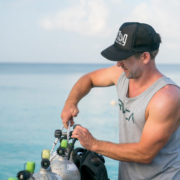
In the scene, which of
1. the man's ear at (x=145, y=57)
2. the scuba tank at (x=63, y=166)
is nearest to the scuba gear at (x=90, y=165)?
the scuba tank at (x=63, y=166)

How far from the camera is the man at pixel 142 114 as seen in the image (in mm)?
1954

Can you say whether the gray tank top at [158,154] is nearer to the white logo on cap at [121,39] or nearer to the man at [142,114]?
the man at [142,114]

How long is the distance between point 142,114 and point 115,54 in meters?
0.42

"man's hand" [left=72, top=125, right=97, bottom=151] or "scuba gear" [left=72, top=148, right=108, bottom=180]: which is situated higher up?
"man's hand" [left=72, top=125, right=97, bottom=151]

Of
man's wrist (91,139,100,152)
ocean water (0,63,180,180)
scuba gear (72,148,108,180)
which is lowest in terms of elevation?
ocean water (0,63,180,180)

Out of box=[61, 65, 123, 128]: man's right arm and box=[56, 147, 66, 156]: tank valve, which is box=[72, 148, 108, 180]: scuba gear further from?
box=[61, 65, 123, 128]: man's right arm

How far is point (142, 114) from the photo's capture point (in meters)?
2.05

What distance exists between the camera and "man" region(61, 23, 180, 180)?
1954 millimetres

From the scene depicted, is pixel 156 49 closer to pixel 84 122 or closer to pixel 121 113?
pixel 121 113

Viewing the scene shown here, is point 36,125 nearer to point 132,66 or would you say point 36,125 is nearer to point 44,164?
point 132,66

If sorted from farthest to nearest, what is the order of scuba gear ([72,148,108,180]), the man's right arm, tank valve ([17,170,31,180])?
the man's right arm, scuba gear ([72,148,108,180]), tank valve ([17,170,31,180])

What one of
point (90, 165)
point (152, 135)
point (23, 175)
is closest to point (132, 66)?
point (152, 135)

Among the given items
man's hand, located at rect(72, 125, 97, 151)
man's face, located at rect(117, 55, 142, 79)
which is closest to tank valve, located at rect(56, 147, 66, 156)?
man's hand, located at rect(72, 125, 97, 151)

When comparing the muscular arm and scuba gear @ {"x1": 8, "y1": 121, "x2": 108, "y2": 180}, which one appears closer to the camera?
scuba gear @ {"x1": 8, "y1": 121, "x2": 108, "y2": 180}
